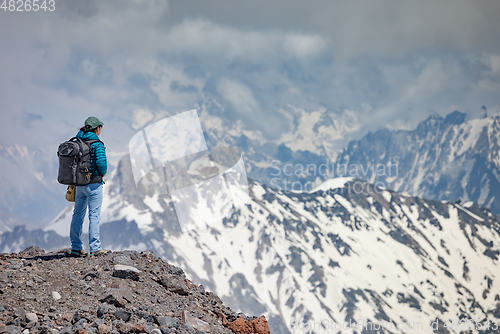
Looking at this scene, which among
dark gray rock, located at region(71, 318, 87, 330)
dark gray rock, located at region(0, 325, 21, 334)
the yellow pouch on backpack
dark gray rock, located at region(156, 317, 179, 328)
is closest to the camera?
dark gray rock, located at region(0, 325, 21, 334)

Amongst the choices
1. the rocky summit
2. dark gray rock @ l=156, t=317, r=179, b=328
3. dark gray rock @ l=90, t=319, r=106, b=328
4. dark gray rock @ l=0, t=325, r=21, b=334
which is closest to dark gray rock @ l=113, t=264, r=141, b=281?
the rocky summit

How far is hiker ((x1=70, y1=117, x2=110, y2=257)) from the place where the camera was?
15.3 m

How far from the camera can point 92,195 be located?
15773mm

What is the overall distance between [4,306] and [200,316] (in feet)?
17.8

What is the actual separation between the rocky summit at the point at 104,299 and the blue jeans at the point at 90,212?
2.40 ft

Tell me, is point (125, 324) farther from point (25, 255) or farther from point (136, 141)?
point (136, 141)

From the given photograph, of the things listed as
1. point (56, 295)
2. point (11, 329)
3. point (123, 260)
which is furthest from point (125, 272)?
point (11, 329)

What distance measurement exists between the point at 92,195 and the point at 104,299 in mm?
4598

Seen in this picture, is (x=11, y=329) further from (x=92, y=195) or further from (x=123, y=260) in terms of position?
(x=92, y=195)

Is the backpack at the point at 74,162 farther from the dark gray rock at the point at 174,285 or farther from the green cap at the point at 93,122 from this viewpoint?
the dark gray rock at the point at 174,285

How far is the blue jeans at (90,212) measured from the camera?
15711 mm

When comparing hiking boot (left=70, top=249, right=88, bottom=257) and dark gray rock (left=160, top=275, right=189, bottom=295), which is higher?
hiking boot (left=70, top=249, right=88, bottom=257)

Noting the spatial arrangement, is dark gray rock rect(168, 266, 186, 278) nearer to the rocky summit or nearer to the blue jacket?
the rocky summit

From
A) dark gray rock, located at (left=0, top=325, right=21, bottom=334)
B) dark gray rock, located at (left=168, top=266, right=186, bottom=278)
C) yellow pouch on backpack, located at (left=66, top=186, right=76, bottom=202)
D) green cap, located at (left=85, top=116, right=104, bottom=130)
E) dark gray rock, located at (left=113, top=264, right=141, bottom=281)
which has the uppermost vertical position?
green cap, located at (left=85, top=116, right=104, bottom=130)
